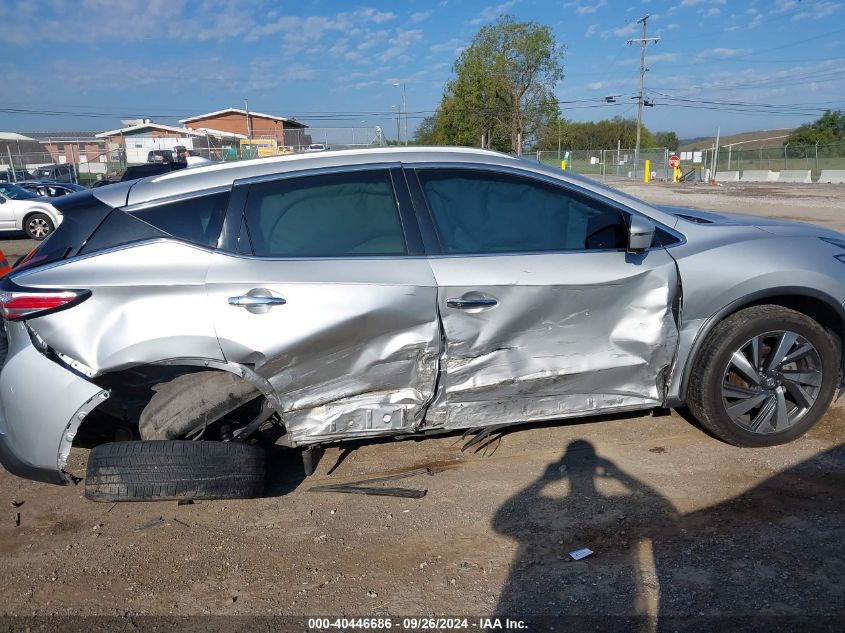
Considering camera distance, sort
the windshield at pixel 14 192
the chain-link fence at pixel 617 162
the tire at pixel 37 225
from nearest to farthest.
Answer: the tire at pixel 37 225, the windshield at pixel 14 192, the chain-link fence at pixel 617 162

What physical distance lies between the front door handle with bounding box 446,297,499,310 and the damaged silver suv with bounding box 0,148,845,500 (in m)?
0.01

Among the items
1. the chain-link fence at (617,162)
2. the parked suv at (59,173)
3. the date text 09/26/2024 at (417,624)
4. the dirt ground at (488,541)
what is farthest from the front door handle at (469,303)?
the chain-link fence at (617,162)

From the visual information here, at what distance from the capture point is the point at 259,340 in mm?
3072

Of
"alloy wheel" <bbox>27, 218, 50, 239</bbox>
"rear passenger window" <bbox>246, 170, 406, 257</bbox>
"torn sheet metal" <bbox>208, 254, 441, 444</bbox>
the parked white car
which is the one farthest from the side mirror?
"alloy wheel" <bbox>27, 218, 50, 239</bbox>

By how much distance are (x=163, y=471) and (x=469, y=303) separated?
5.58ft

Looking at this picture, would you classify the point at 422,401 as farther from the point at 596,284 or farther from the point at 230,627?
the point at 230,627

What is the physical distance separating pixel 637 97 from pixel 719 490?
5674 centimetres

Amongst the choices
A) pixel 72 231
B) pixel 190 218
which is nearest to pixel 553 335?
pixel 190 218

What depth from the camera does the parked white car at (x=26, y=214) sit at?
15.1 meters

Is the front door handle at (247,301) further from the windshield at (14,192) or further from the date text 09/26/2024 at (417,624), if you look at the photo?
the windshield at (14,192)

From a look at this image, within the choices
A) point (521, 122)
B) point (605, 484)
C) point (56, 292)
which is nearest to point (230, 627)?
point (56, 292)

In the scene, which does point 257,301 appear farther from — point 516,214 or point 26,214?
point 26,214

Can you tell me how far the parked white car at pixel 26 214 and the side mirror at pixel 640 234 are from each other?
15.2 metres

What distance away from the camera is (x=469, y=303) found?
3.24 m
